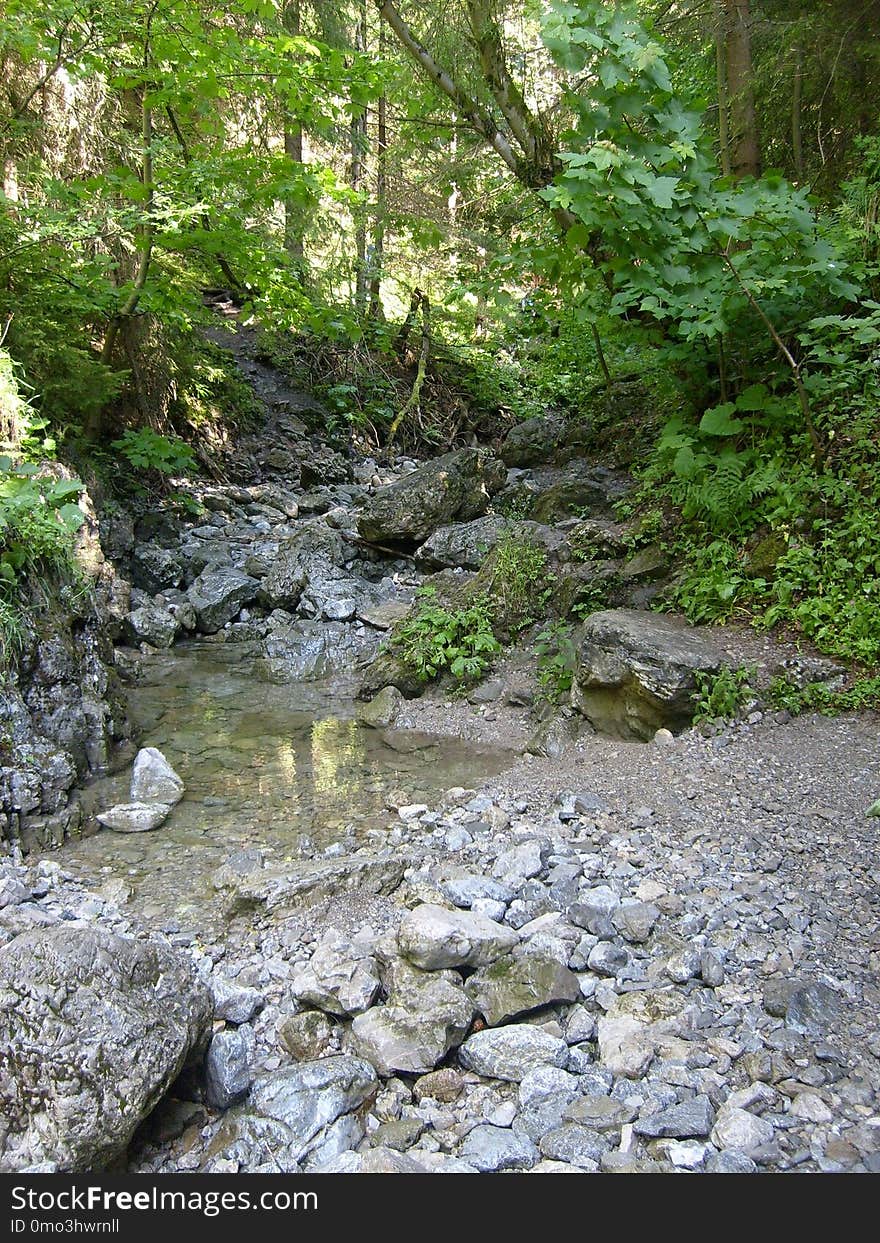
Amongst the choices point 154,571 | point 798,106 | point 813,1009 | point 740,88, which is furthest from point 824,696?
point 154,571

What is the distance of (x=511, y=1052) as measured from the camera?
9.44 ft

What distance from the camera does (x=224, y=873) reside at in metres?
4.36

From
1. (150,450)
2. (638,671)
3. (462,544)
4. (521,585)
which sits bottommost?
(638,671)

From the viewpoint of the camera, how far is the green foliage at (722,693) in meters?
5.44

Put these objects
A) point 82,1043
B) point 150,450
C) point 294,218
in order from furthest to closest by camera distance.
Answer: point 294,218 → point 150,450 → point 82,1043

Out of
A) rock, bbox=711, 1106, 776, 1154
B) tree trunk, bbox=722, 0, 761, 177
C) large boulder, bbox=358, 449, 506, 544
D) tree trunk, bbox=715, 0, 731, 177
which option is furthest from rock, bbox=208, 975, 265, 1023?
tree trunk, bbox=722, 0, 761, 177

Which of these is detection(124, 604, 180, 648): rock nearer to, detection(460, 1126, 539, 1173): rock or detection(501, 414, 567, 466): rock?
detection(501, 414, 567, 466): rock

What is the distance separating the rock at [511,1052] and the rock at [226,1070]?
2.64 ft

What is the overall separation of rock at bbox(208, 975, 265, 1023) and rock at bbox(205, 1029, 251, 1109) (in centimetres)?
22

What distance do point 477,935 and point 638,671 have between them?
2747 mm

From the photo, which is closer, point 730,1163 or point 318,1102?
point 730,1163

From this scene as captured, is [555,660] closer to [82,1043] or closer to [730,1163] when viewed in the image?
[730,1163]

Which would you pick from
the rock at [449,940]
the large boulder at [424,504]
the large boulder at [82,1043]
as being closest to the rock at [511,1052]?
the rock at [449,940]

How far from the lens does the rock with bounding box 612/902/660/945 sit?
350 cm
